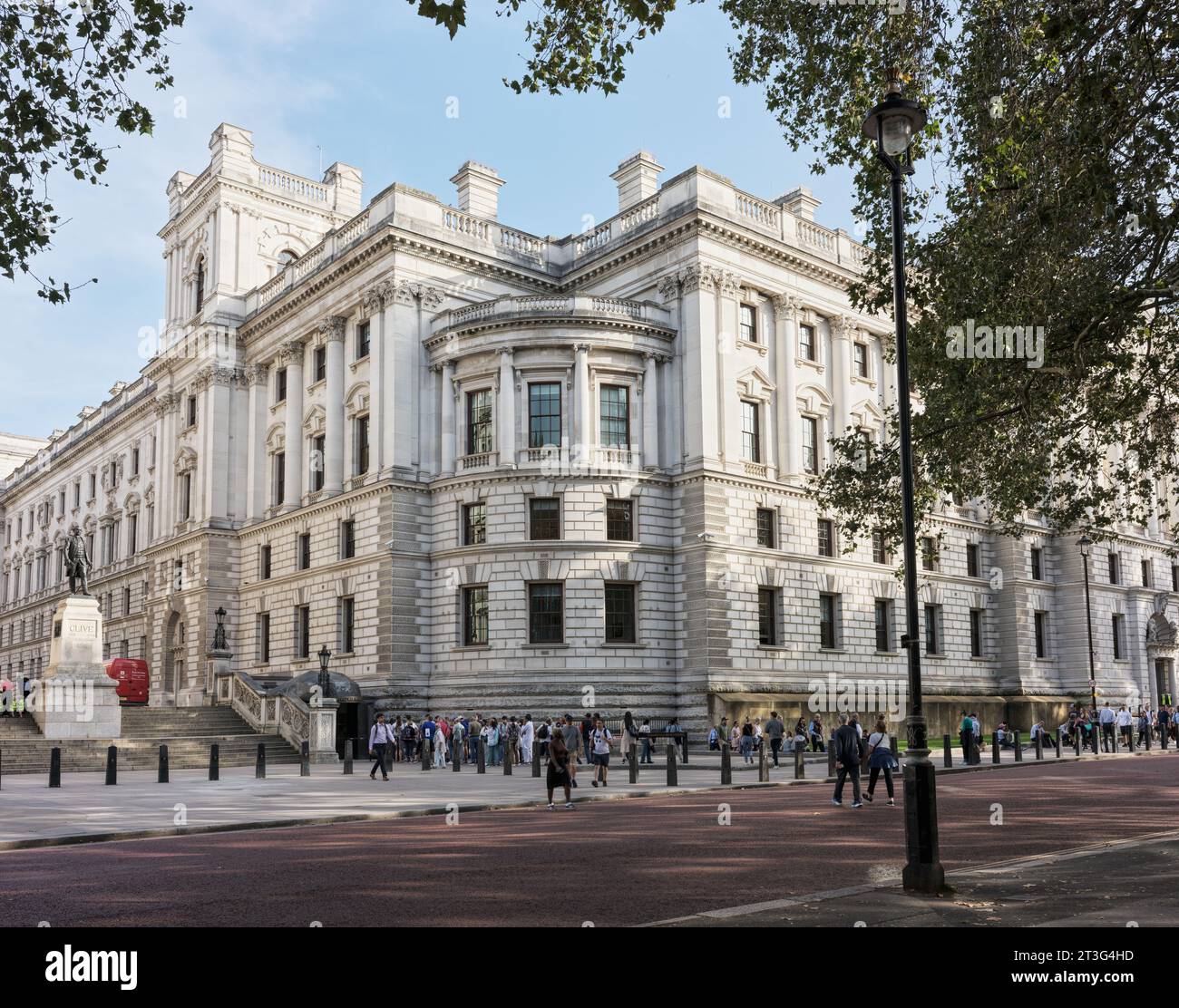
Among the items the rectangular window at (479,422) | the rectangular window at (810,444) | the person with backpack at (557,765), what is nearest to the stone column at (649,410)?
the rectangular window at (479,422)

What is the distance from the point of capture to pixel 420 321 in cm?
4347

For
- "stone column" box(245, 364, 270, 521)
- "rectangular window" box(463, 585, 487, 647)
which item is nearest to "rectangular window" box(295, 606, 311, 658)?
"stone column" box(245, 364, 270, 521)

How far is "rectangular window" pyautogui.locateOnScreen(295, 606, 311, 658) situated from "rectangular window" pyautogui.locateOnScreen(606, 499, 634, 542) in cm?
1463

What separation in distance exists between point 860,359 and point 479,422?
694 inches

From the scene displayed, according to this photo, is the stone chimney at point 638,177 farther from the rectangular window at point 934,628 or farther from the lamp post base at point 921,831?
the lamp post base at point 921,831

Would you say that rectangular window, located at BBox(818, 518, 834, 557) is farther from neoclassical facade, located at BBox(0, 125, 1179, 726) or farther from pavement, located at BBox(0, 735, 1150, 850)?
pavement, located at BBox(0, 735, 1150, 850)

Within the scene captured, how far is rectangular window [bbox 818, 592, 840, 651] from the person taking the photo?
43.8 m

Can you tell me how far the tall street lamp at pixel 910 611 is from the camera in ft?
32.2

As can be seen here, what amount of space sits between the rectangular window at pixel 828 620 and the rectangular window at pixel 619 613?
834 centimetres

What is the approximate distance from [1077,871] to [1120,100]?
27.1ft

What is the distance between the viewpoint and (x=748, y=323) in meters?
43.8

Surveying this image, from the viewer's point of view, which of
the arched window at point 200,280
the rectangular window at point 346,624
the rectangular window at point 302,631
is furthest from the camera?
the arched window at point 200,280

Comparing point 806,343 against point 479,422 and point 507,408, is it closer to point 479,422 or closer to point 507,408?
point 507,408
